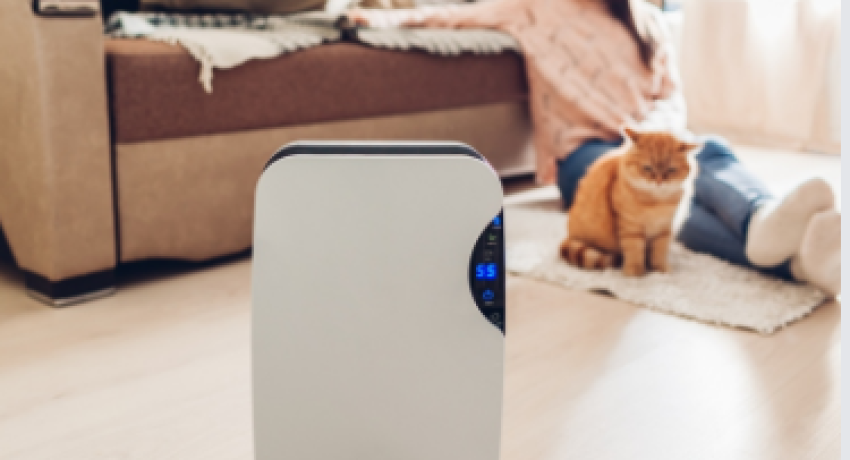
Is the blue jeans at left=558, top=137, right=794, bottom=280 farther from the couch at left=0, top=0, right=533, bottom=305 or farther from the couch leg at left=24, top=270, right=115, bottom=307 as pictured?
the couch leg at left=24, top=270, right=115, bottom=307

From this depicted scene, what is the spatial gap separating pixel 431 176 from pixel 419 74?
132 cm

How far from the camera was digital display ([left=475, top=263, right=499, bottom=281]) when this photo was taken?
73cm

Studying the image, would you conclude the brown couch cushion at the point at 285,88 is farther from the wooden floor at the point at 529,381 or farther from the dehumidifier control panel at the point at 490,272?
the dehumidifier control panel at the point at 490,272

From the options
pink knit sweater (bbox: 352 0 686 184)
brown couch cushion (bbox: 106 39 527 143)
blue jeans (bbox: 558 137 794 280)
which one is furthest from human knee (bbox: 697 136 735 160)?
brown couch cushion (bbox: 106 39 527 143)

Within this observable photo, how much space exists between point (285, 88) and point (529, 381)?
2.74 feet

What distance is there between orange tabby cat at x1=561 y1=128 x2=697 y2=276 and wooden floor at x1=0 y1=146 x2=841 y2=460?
166 mm

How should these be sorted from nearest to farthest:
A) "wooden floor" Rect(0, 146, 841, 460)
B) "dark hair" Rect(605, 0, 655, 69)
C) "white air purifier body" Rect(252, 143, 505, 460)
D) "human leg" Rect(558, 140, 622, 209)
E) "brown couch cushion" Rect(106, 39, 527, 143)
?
1. "white air purifier body" Rect(252, 143, 505, 460)
2. "wooden floor" Rect(0, 146, 841, 460)
3. "brown couch cushion" Rect(106, 39, 527, 143)
4. "human leg" Rect(558, 140, 622, 209)
5. "dark hair" Rect(605, 0, 655, 69)

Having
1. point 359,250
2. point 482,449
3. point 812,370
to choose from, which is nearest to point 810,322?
point 812,370

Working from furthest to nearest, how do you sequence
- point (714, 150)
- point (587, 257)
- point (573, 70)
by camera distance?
point (573, 70) < point (714, 150) < point (587, 257)

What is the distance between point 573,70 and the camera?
223 cm

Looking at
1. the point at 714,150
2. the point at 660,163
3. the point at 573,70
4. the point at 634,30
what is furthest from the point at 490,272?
the point at 634,30

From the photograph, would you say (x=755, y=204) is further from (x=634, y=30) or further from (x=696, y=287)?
(x=634, y=30)

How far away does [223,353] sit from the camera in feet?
4.07

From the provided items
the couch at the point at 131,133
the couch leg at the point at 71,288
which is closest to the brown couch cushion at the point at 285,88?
the couch at the point at 131,133
